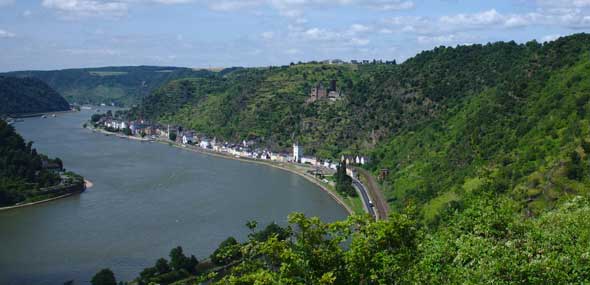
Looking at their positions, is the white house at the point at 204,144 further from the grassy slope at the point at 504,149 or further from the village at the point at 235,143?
the grassy slope at the point at 504,149

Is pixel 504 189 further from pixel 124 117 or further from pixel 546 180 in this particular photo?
pixel 124 117

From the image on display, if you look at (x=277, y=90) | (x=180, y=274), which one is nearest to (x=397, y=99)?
(x=277, y=90)

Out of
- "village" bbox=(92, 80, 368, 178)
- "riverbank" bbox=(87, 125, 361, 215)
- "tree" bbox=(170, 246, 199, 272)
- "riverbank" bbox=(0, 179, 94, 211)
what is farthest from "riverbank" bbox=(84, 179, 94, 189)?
"tree" bbox=(170, 246, 199, 272)

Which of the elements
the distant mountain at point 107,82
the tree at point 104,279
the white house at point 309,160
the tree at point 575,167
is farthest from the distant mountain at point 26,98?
the tree at point 575,167

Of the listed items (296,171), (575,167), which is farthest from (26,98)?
(575,167)

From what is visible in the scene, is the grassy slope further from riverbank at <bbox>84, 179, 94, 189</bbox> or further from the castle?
the castle

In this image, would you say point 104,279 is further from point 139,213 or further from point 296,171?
point 296,171

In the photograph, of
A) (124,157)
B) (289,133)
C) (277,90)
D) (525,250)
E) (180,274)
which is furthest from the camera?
(277,90)
